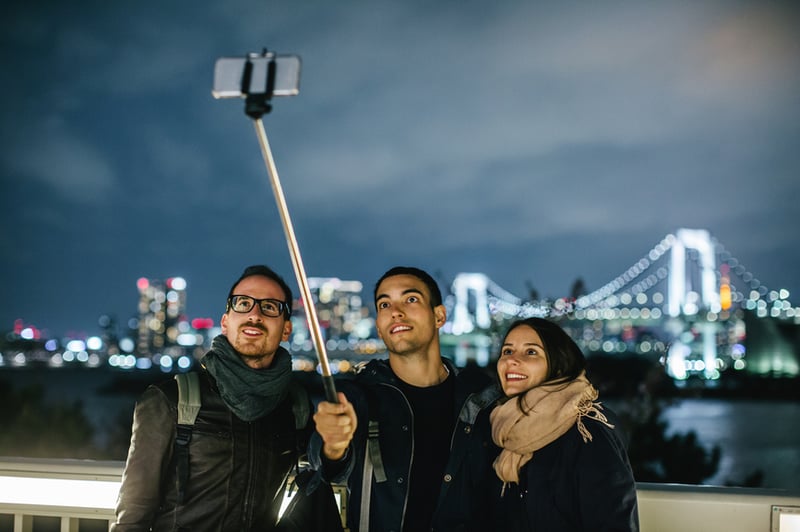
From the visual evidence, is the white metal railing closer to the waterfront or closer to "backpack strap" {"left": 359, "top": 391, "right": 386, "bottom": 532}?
"backpack strap" {"left": 359, "top": 391, "right": 386, "bottom": 532}

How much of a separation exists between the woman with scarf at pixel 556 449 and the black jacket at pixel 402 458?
7 centimetres

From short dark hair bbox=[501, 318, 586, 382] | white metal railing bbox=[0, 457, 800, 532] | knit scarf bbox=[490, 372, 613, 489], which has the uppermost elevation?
short dark hair bbox=[501, 318, 586, 382]

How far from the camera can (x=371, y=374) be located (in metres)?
2.27

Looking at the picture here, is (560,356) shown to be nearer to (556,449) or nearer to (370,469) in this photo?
(556,449)

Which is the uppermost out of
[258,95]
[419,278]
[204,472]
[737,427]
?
[258,95]

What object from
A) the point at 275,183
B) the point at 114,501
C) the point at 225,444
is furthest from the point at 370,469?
the point at 114,501

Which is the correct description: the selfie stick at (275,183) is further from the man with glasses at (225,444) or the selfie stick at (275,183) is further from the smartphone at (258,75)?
the man with glasses at (225,444)

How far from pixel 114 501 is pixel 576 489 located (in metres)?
1.72

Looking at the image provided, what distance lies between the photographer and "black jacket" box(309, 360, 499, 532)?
6.70 feet

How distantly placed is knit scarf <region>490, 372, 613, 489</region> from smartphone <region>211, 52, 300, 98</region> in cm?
114

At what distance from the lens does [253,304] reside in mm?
2344

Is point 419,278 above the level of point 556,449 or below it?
above

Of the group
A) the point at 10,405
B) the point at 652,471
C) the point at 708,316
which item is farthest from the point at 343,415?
the point at 708,316

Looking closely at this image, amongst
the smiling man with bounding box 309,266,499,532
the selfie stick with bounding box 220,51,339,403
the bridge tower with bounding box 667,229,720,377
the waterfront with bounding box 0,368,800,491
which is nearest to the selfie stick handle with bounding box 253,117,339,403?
the selfie stick with bounding box 220,51,339,403
